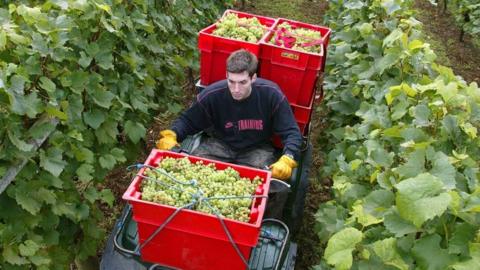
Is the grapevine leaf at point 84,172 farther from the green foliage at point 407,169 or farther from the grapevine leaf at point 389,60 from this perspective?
the grapevine leaf at point 389,60

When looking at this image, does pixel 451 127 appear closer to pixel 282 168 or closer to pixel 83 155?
pixel 282 168

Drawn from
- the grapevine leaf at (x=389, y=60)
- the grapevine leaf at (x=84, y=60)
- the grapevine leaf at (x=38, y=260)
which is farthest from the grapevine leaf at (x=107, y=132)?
the grapevine leaf at (x=389, y=60)

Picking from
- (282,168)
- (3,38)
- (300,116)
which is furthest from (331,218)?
(3,38)

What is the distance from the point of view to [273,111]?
384 cm

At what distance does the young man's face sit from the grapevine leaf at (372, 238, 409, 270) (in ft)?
6.38

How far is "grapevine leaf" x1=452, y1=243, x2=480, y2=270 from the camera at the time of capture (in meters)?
1.62

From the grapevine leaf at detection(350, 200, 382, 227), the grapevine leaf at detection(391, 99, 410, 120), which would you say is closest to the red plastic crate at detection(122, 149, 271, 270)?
the grapevine leaf at detection(350, 200, 382, 227)

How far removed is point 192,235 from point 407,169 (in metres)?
1.06

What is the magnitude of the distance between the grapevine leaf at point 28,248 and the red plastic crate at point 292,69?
249 centimetres

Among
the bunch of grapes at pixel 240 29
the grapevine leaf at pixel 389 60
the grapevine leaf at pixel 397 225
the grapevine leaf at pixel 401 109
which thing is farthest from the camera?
the bunch of grapes at pixel 240 29

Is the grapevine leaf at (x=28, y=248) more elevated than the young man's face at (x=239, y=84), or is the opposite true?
the young man's face at (x=239, y=84)

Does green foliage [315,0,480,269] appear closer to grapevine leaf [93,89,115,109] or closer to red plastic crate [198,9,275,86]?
red plastic crate [198,9,275,86]

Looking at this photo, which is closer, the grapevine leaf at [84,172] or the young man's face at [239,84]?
the grapevine leaf at [84,172]

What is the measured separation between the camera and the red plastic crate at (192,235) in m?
2.26
